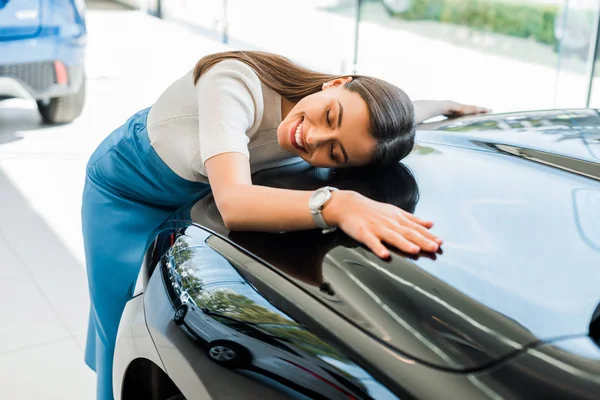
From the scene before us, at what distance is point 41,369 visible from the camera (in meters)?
2.27

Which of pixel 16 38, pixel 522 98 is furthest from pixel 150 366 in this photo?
pixel 522 98

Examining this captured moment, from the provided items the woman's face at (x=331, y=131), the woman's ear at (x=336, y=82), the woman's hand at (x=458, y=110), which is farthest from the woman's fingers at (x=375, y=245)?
the woman's hand at (x=458, y=110)

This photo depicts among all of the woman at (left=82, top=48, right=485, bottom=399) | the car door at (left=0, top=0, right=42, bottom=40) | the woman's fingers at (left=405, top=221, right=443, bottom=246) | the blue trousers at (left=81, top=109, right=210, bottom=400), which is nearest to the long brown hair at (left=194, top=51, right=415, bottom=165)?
the woman at (left=82, top=48, right=485, bottom=399)

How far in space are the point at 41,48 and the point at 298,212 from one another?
3.54 m

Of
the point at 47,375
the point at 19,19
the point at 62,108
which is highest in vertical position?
the point at 19,19

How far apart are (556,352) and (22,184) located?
3.44 meters

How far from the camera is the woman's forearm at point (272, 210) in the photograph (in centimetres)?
109

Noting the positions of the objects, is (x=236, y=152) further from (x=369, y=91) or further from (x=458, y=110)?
(x=458, y=110)

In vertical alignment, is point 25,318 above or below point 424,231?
below

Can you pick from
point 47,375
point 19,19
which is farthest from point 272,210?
point 19,19

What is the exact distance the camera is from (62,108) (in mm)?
4738

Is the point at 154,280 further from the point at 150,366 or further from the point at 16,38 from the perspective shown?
the point at 16,38

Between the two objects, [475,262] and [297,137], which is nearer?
[475,262]

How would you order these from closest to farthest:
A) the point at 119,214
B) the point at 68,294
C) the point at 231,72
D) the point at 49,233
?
the point at 231,72 → the point at 119,214 → the point at 68,294 → the point at 49,233
